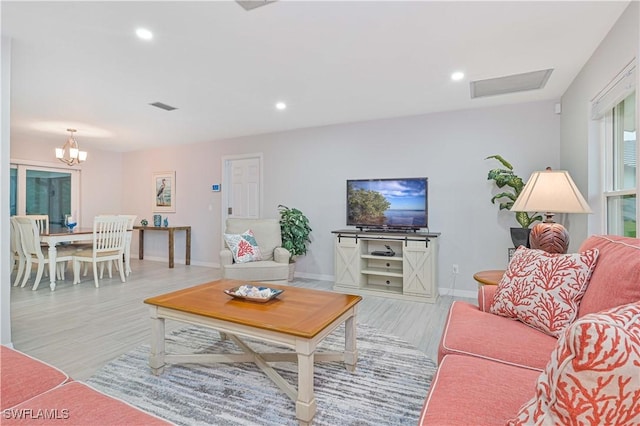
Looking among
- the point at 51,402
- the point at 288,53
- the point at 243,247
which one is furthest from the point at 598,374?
the point at 243,247

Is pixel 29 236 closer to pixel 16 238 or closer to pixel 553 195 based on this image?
pixel 16 238

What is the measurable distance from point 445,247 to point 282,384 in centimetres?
302

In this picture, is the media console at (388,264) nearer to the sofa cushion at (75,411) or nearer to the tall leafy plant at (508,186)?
the tall leafy plant at (508,186)

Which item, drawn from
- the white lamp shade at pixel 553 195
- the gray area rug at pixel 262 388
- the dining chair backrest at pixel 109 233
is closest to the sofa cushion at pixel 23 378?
the gray area rug at pixel 262 388

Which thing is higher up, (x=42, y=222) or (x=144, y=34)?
(x=144, y=34)

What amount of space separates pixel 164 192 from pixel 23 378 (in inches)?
232

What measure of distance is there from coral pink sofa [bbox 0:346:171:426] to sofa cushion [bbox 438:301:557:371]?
122cm

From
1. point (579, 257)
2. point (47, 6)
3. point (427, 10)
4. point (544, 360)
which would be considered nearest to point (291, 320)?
point (544, 360)

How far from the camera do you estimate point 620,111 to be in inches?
95.6

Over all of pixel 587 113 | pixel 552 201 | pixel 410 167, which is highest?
pixel 587 113

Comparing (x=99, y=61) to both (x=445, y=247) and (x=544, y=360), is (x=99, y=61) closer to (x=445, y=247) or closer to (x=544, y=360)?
(x=544, y=360)

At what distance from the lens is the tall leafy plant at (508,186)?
355cm

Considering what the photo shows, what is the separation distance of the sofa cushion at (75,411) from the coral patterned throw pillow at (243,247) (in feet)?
9.14

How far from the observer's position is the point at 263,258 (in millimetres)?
4156
